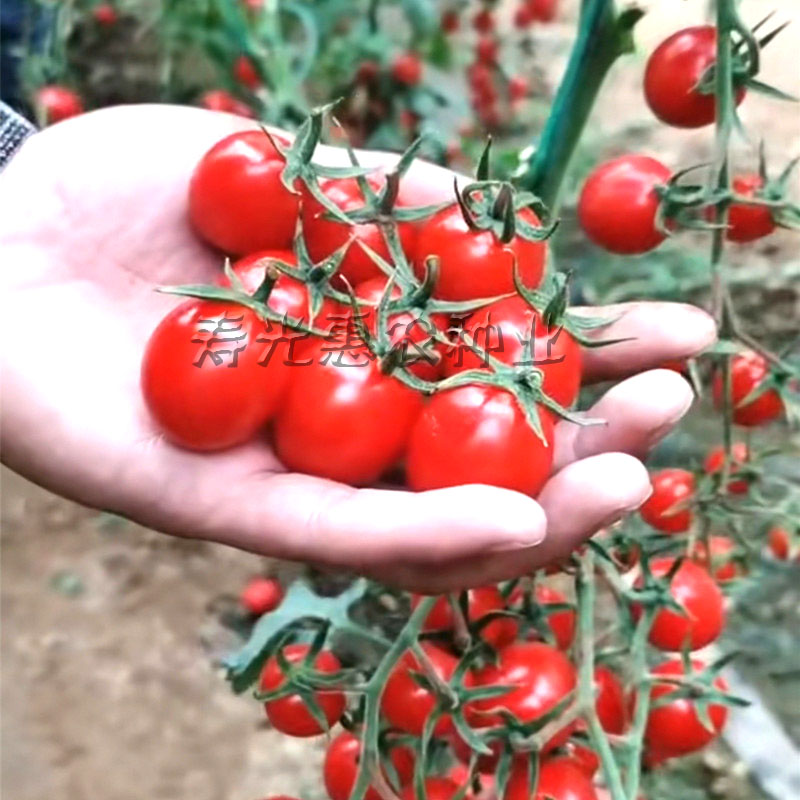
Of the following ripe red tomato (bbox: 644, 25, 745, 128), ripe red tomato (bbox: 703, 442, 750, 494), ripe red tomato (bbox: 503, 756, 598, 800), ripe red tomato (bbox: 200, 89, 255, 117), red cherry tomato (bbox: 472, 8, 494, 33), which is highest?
ripe red tomato (bbox: 644, 25, 745, 128)

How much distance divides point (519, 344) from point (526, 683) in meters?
0.21

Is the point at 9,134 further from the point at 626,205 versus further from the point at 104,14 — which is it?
the point at 104,14

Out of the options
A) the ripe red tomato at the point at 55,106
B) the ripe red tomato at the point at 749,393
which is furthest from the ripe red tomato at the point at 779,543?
the ripe red tomato at the point at 55,106

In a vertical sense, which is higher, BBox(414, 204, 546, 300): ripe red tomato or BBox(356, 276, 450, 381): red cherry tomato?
BBox(414, 204, 546, 300): ripe red tomato

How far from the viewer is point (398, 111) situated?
6.02ft

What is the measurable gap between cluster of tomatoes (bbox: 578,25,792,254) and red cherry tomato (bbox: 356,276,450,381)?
21 centimetres

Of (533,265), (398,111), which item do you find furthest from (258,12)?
(533,265)

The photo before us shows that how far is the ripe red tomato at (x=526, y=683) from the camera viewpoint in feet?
2.36

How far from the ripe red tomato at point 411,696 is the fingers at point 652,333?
22 cm

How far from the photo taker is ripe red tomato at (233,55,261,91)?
1.58m

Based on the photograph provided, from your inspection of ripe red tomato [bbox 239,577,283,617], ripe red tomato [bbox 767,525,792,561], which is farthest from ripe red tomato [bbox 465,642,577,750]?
ripe red tomato [bbox 239,577,283,617]

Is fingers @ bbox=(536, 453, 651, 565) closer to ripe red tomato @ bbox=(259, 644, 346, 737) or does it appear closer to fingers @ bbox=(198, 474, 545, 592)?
fingers @ bbox=(198, 474, 545, 592)

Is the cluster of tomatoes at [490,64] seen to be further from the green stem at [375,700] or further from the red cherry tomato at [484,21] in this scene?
the green stem at [375,700]

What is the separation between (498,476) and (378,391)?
0.27 ft
